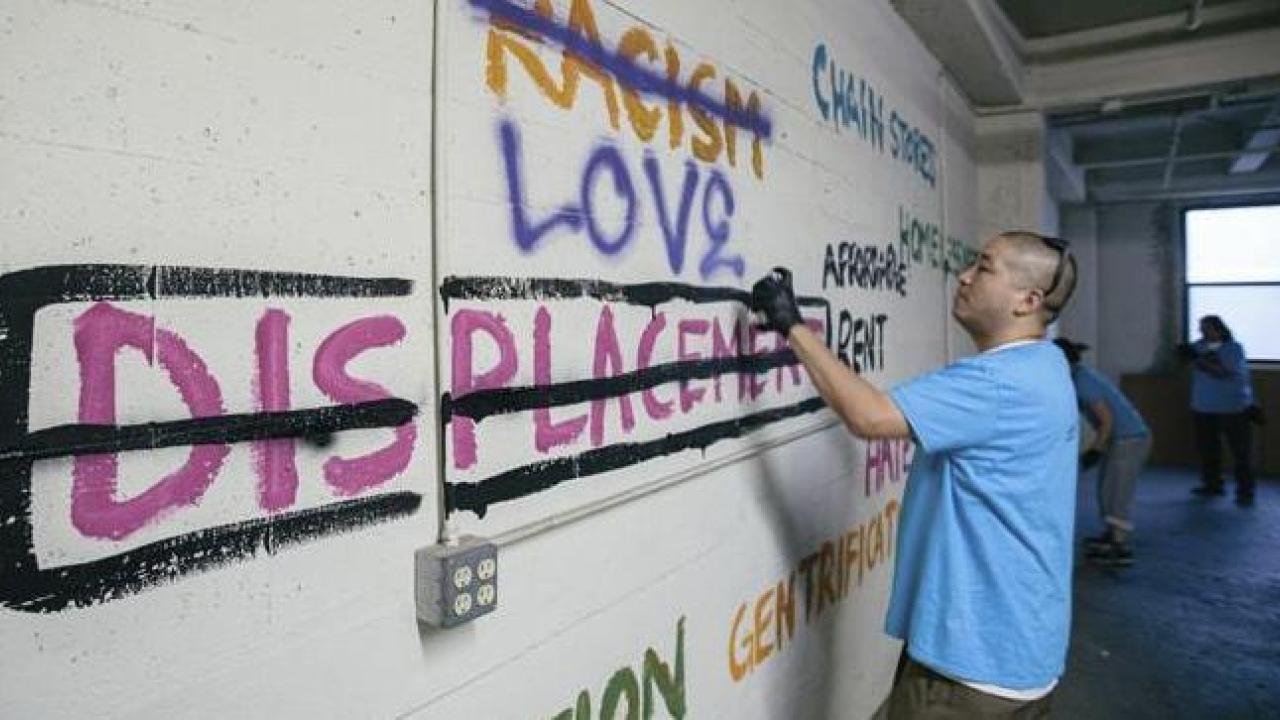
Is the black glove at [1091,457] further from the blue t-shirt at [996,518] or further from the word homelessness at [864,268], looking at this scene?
the blue t-shirt at [996,518]

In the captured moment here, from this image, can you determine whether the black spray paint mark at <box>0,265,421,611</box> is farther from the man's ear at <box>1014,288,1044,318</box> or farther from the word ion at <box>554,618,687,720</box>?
the man's ear at <box>1014,288,1044,318</box>

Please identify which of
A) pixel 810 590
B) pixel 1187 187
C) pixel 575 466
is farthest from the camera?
pixel 1187 187

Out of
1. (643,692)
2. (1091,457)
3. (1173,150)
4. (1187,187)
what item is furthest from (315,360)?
(1187,187)

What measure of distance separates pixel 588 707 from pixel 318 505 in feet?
2.58

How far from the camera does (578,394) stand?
4.87 feet

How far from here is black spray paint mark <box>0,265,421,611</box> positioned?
0.76 m

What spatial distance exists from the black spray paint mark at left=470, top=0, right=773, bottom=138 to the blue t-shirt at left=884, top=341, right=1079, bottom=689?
0.84m

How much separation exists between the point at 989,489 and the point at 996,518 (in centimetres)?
9

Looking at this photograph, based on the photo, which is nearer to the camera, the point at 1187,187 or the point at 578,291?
the point at 578,291

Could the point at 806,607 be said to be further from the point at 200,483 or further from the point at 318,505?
the point at 200,483

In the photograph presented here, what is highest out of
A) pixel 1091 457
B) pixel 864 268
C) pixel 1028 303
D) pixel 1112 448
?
pixel 864 268

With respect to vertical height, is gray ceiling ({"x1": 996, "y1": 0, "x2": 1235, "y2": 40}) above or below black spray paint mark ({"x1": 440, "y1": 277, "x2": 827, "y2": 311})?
above

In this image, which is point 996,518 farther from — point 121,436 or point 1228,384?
point 1228,384

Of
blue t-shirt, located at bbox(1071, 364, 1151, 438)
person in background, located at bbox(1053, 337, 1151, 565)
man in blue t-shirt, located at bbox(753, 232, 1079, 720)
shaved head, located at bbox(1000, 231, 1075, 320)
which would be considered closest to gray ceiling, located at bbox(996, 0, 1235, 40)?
person in background, located at bbox(1053, 337, 1151, 565)
